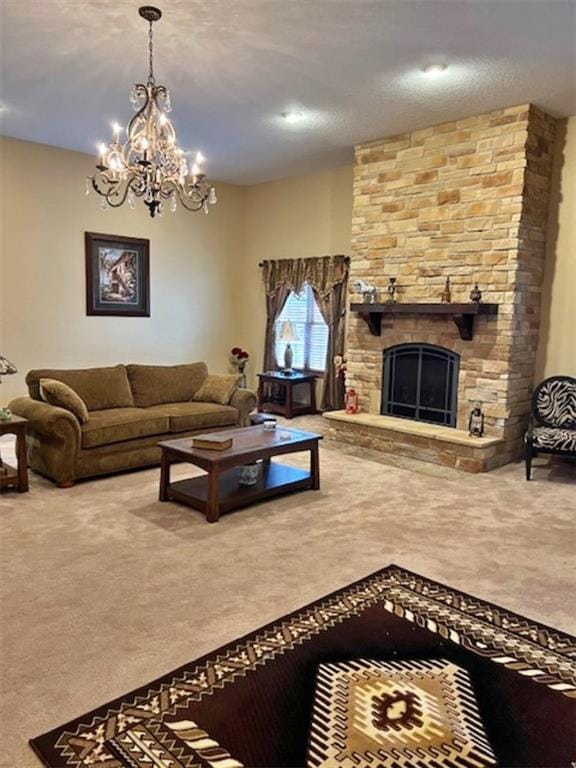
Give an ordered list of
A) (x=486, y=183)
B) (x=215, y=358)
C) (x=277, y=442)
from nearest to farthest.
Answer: (x=277, y=442) → (x=486, y=183) → (x=215, y=358)

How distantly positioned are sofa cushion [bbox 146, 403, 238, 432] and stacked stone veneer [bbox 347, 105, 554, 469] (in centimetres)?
187

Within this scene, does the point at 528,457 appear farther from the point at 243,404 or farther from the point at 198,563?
the point at 198,563

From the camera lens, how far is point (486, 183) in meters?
5.07

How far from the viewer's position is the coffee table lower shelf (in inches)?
152

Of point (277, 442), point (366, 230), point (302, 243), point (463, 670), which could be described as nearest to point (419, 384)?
point (366, 230)

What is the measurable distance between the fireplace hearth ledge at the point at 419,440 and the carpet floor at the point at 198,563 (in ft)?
1.00

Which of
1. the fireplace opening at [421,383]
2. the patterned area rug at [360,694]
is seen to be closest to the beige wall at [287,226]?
the fireplace opening at [421,383]

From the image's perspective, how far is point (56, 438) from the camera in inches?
171

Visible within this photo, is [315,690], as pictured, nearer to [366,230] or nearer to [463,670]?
[463,670]

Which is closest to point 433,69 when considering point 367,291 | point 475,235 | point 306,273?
point 475,235

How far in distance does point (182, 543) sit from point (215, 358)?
5.01 metres

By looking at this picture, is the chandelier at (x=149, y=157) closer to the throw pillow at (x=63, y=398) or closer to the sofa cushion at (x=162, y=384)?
the throw pillow at (x=63, y=398)

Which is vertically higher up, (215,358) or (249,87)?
(249,87)

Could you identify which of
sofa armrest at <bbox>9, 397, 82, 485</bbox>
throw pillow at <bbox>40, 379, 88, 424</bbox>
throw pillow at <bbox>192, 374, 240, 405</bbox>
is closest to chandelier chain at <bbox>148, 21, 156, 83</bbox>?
throw pillow at <bbox>40, 379, 88, 424</bbox>
